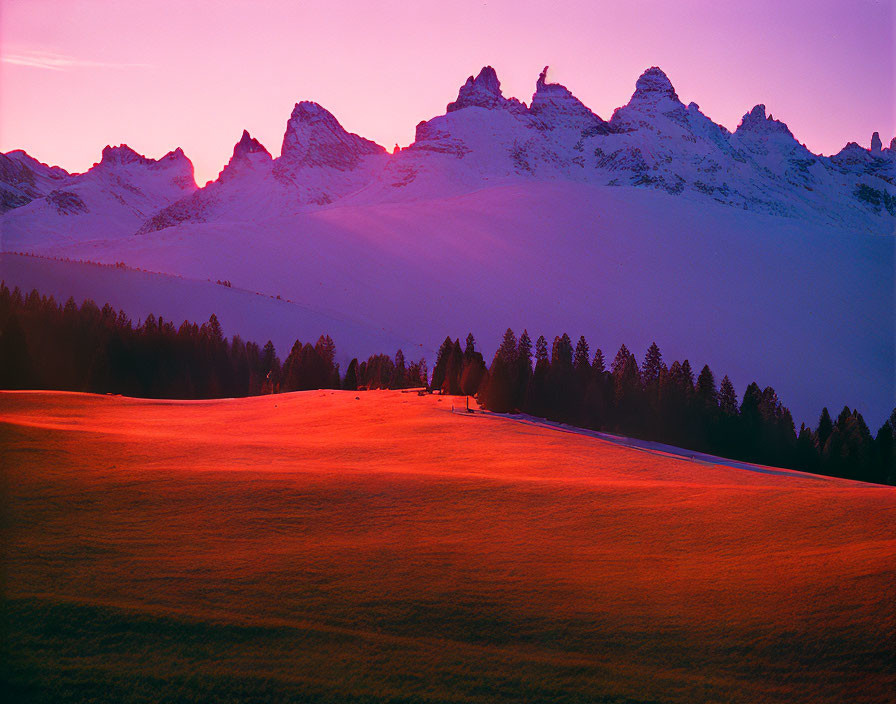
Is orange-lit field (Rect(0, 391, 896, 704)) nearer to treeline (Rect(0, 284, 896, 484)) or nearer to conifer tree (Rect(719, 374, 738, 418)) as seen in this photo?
treeline (Rect(0, 284, 896, 484))

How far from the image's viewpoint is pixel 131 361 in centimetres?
7606

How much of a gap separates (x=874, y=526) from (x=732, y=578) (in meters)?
5.76

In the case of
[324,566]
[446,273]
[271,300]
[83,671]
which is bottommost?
[83,671]

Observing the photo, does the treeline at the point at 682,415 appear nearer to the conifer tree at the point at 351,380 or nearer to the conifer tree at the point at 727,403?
the conifer tree at the point at 727,403

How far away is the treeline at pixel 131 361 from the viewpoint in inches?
2852

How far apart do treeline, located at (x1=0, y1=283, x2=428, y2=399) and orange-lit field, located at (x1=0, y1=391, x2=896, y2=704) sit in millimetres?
50284

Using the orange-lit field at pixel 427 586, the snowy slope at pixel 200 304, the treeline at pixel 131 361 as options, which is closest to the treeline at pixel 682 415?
the treeline at pixel 131 361

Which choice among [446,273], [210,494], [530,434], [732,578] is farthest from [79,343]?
[446,273]

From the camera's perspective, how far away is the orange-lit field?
495 inches

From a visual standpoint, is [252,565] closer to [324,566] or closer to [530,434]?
[324,566]

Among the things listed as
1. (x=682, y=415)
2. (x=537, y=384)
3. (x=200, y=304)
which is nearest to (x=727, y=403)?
(x=682, y=415)

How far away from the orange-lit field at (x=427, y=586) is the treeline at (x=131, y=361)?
50284 mm

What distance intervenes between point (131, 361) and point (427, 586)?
68.8 metres

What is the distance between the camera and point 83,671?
12250 millimetres
